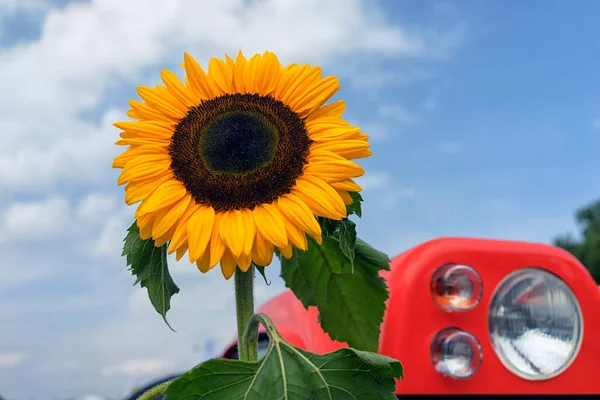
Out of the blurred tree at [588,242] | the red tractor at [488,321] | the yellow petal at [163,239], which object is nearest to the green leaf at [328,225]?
the yellow petal at [163,239]

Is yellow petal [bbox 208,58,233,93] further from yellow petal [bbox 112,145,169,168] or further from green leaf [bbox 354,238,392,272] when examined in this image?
green leaf [bbox 354,238,392,272]

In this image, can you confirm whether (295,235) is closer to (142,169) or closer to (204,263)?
(204,263)

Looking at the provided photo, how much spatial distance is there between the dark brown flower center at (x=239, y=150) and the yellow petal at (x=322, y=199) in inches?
1.1

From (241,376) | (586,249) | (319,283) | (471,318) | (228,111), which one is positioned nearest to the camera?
(241,376)

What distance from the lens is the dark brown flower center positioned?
3.30ft

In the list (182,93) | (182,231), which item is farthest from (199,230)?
(182,93)

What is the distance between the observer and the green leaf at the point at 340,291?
53.5 inches

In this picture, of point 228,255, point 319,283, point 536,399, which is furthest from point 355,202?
point 536,399

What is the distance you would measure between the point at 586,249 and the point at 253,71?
78.1ft

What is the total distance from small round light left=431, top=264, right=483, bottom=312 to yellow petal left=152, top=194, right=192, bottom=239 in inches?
Answer: 32.7

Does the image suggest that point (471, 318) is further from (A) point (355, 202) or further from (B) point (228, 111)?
(B) point (228, 111)

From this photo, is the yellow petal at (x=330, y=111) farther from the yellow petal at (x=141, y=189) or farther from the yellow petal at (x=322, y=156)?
the yellow petal at (x=141, y=189)

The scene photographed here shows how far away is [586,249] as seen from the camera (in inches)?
906

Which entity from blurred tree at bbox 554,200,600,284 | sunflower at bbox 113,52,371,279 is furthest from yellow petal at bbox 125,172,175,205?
blurred tree at bbox 554,200,600,284
